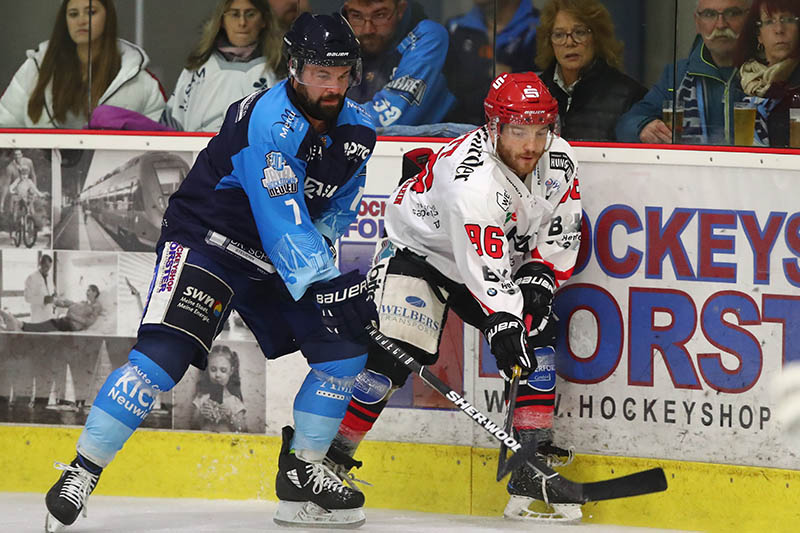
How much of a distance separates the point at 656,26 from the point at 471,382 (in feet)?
3.91

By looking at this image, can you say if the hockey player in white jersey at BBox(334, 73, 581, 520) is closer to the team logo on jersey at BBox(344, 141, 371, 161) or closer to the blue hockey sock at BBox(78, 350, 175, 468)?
the team logo on jersey at BBox(344, 141, 371, 161)

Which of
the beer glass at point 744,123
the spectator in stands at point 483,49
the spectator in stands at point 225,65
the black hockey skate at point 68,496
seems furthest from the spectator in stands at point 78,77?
the beer glass at point 744,123

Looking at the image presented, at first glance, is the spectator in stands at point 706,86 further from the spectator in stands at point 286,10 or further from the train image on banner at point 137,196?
the train image on banner at point 137,196

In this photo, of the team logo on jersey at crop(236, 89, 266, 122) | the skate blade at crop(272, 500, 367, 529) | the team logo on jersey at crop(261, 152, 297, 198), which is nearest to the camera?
the team logo on jersey at crop(261, 152, 297, 198)

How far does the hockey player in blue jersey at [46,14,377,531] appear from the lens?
296 cm

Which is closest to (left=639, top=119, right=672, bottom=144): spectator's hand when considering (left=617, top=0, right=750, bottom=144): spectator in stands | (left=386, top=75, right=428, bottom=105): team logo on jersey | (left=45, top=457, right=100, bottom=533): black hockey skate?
(left=617, top=0, right=750, bottom=144): spectator in stands

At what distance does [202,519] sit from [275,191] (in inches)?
41.3

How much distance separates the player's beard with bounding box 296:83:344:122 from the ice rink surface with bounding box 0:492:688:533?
108 centimetres

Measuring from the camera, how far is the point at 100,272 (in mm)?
3936

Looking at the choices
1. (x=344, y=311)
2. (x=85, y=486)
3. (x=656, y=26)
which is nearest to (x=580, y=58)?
(x=656, y=26)

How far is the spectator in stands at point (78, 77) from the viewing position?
13.4 feet

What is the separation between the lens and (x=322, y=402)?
3.20 meters

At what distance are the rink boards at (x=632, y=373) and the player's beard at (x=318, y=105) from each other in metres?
0.73

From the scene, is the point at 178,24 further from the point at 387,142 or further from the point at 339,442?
the point at 339,442
